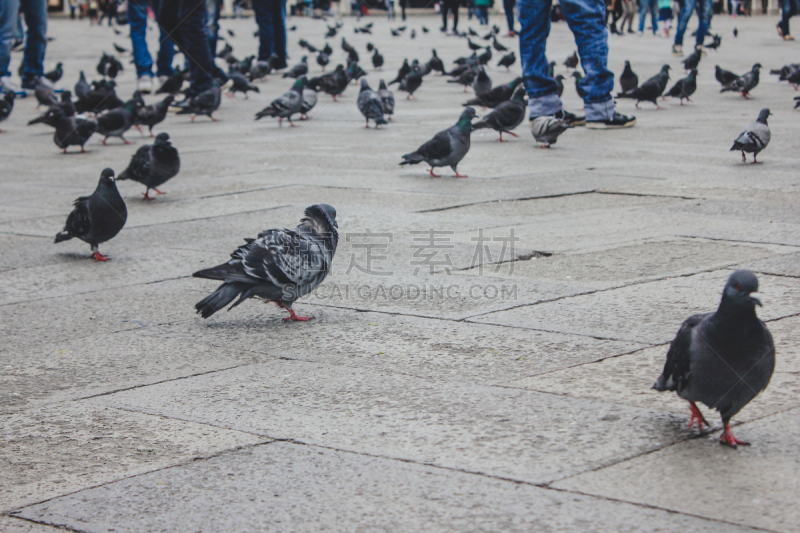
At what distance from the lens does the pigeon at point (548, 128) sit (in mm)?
8297

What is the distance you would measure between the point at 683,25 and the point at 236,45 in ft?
43.4

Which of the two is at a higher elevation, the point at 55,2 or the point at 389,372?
the point at 55,2

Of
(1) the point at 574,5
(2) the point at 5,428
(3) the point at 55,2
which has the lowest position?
(2) the point at 5,428

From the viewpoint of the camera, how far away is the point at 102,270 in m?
5.31

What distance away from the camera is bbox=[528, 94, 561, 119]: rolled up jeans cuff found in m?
9.45

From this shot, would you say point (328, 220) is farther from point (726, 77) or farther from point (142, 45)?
point (142, 45)

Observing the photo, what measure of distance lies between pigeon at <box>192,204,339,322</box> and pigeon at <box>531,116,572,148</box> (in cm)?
449

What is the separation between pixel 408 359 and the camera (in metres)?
3.57

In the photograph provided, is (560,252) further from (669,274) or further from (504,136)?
(504,136)

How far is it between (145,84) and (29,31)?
1.91 metres

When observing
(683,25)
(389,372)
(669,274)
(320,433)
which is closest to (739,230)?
(669,274)

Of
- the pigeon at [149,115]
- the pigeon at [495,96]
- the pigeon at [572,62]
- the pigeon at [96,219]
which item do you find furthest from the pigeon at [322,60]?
the pigeon at [96,219]

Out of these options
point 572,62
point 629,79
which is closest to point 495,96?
point 629,79

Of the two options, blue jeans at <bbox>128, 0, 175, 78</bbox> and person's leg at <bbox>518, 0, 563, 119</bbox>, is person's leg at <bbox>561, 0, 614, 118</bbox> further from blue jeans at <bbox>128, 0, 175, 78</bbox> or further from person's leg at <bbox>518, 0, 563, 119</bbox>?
blue jeans at <bbox>128, 0, 175, 78</bbox>
